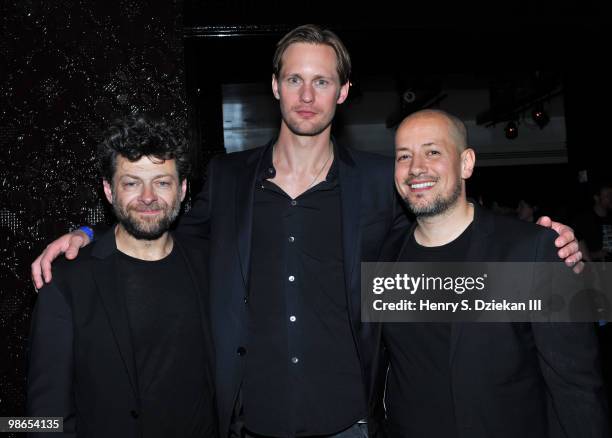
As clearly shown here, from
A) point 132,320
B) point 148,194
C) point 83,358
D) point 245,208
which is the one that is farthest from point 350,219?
point 83,358

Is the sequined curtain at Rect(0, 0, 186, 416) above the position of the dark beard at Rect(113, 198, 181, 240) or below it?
above

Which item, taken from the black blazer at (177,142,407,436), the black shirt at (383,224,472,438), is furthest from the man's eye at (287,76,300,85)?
the black shirt at (383,224,472,438)

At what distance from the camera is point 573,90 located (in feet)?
23.1

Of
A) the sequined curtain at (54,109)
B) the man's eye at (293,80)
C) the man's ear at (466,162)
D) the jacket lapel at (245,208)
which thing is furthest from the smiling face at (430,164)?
the sequined curtain at (54,109)

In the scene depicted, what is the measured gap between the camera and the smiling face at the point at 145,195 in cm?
202

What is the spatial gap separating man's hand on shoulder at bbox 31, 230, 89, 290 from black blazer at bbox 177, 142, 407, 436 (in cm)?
43

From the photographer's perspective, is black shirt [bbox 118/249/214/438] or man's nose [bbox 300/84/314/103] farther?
man's nose [bbox 300/84/314/103]

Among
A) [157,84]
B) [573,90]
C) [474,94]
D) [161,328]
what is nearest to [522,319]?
[161,328]

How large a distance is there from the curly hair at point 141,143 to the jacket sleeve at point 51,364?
557 mm

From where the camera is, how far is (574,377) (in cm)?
179

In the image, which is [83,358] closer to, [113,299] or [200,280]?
[113,299]

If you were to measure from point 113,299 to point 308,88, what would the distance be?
114 centimetres

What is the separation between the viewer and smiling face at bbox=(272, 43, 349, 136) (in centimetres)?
225

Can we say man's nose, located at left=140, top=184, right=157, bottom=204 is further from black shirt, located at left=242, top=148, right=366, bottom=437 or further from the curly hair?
black shirt, located at left=242, top=148, right=366, bottom=437
